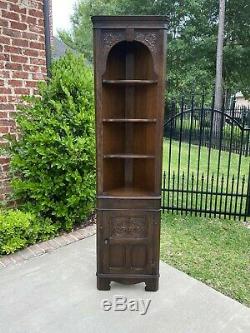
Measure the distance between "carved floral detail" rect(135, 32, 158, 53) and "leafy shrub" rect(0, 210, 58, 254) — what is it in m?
1.99

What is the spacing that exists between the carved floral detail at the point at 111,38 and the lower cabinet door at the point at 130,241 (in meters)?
1.17

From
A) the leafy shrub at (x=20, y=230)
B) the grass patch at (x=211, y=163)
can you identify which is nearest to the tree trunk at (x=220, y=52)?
the grass patch at (x=211, y=163)

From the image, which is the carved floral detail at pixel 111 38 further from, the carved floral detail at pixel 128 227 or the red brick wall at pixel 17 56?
the red brick wall at pixel 17 56

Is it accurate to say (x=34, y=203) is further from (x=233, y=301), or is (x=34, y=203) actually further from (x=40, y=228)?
(x=233, y=301)

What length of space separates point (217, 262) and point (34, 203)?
1960 mm

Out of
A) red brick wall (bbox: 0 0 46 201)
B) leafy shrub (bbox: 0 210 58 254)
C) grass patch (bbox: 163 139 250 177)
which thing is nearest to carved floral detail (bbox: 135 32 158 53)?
red brick wall (bbox: 0 0 46 201)

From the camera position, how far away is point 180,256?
2.81 meters

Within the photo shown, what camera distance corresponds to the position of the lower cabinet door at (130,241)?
2.18 m

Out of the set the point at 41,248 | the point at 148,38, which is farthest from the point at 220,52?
the point at 41,248

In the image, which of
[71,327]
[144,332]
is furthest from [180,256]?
[71,327]

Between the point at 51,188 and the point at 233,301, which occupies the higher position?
the point at 51,188

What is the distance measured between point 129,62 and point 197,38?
36.8 ft

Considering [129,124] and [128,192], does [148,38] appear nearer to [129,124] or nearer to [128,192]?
[129,124]

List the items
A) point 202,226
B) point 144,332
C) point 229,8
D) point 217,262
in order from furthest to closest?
point 229,8, point 202,226, point 217,262, point 144,332
